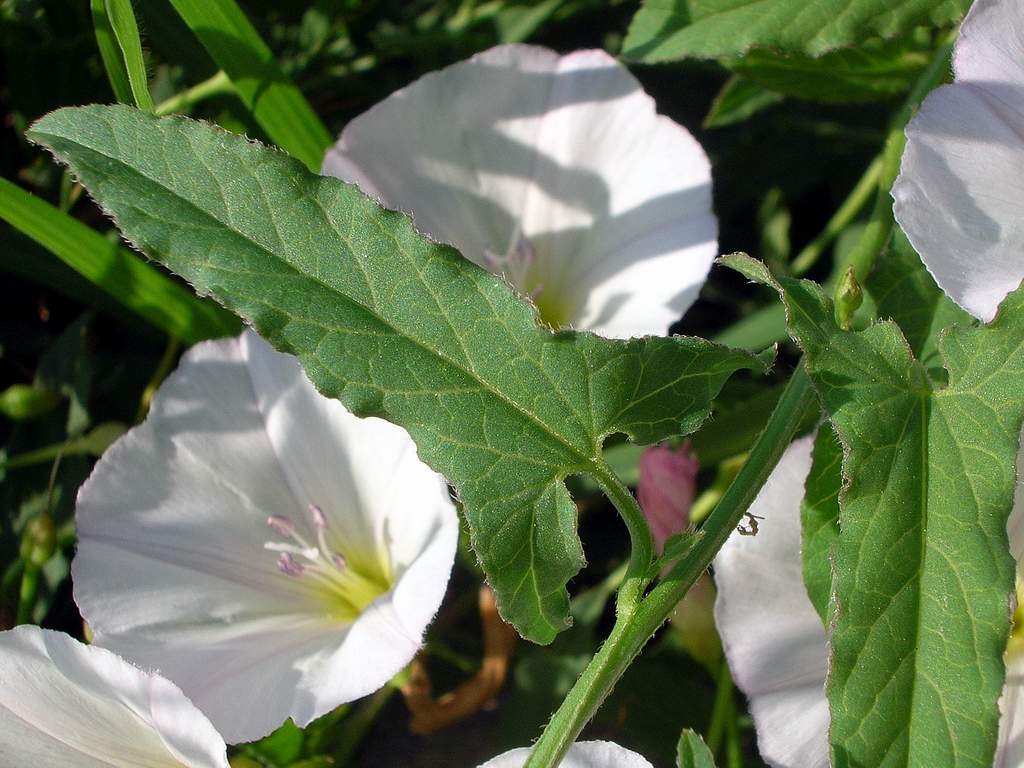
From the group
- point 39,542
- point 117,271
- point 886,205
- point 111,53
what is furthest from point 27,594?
point 886,205

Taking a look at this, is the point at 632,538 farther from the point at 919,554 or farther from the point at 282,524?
the point at 282,524

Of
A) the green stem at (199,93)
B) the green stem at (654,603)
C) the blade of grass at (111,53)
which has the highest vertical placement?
the blade of grass at (111,53)

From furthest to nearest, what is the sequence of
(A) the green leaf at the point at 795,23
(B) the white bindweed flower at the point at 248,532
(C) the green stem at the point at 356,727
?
(C) the green stem at the point at 356,727
(A) the green leaf at the point at 795,23
(B) the white bindweed flower at the point at 248,532

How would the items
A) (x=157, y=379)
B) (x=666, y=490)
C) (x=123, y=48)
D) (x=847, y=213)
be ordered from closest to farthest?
(x=123, y=48)
(x=666, y=490)
(x=157, y=379)
(x=847, y=213)

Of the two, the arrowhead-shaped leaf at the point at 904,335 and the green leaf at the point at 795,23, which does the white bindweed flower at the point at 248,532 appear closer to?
the arrowhead-shaped leaf at the point at 904,335

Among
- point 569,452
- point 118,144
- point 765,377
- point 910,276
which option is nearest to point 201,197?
point 118,144

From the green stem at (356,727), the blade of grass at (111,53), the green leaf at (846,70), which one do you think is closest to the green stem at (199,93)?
the blade of grass at (111,53)

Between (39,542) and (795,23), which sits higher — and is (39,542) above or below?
below
